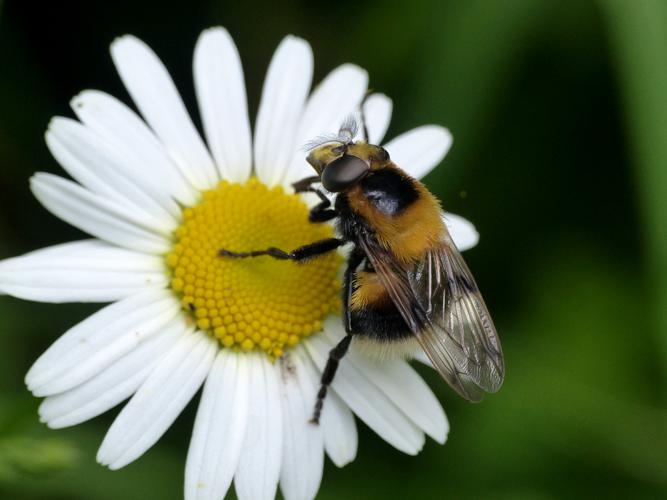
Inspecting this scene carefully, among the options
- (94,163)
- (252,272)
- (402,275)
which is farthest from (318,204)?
(94,163)

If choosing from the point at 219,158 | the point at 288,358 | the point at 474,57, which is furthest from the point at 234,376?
the point at 474,57

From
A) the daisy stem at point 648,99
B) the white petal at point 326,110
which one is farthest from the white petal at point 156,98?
the daisy stem at point 648,99

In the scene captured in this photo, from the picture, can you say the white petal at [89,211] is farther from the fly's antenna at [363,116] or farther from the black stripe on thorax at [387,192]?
the fly's antenna at [363,116]

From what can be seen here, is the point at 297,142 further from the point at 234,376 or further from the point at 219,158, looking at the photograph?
the point at 234,376

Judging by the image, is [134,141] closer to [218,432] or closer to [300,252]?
[300,252]

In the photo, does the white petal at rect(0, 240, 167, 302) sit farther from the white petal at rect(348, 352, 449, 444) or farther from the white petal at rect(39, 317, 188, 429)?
the white petal at rect(348, 352, 449, 444)

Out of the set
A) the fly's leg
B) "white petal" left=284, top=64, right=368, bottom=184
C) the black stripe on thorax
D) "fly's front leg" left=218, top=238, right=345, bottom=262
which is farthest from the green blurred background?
the black stripe on thorax
